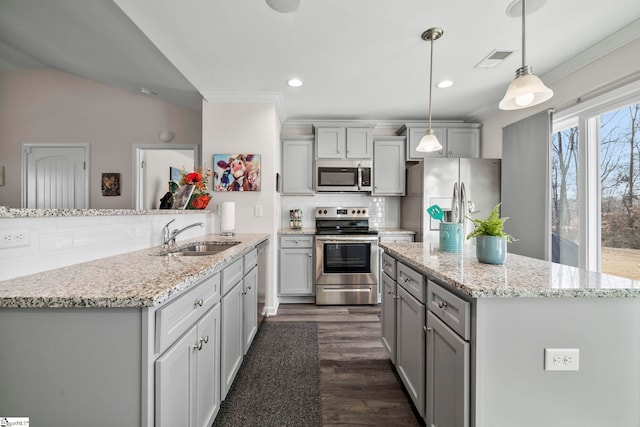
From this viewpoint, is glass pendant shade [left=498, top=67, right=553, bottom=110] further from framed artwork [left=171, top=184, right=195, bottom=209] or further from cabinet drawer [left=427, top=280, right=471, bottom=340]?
framed artwork [left=171, top=184, right=195, bottom=209]

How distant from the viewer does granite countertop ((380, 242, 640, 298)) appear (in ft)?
3.15

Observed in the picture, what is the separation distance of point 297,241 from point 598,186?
9.63ft

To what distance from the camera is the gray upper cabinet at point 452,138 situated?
3822mm

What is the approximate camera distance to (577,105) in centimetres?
238

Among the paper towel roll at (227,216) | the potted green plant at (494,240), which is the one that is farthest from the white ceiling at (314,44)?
the potted green plant at (494,240)

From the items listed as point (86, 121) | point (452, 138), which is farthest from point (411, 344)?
point (86, 121)

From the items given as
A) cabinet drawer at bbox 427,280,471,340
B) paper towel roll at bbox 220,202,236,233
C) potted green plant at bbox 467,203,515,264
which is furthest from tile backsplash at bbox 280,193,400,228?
cabinet drawer at bbox 427,280,471,340

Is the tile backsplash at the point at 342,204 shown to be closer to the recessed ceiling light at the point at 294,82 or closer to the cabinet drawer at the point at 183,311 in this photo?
the recessed ceiling light at the point at 294,82

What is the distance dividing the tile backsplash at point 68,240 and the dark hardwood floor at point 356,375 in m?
1.57

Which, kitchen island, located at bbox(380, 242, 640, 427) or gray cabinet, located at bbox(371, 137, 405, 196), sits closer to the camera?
kitchen island, located at bbox(380, 242, 640, 427)

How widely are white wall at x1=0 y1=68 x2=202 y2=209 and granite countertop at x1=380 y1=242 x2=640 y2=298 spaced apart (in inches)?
148

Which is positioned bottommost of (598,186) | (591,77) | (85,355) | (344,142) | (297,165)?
(85,355)

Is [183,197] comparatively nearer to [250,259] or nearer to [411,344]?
[250,259]

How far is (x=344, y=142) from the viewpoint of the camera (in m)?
3.79
